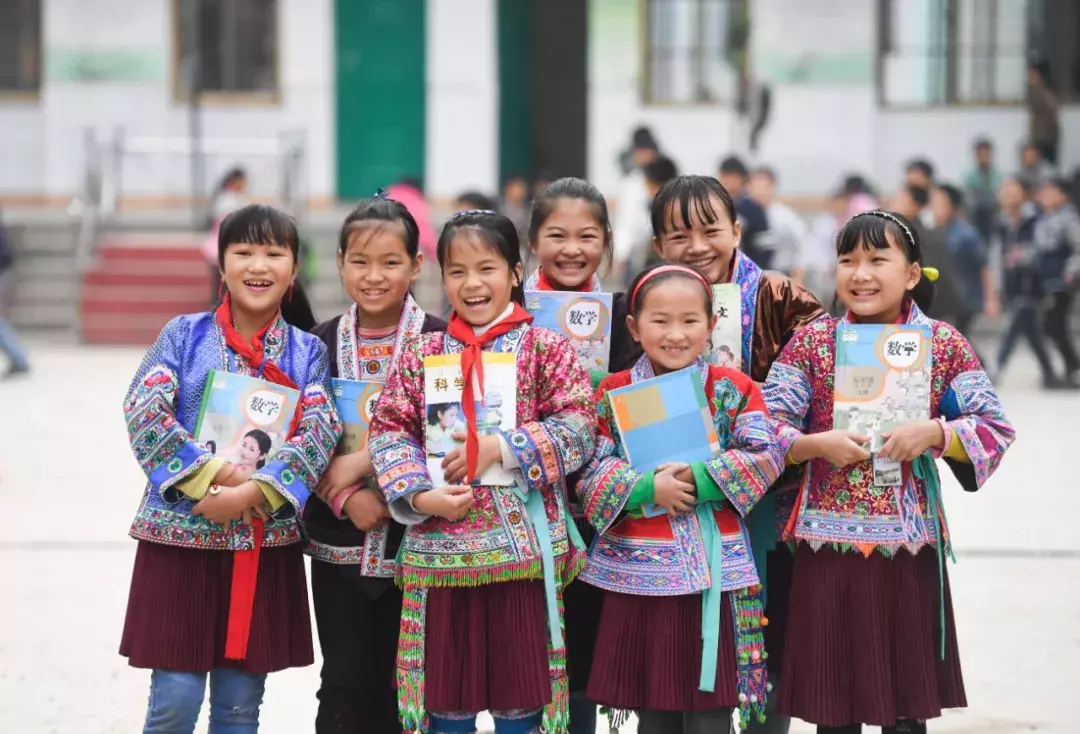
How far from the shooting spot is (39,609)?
18.3 ft

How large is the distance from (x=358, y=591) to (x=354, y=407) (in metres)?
0.44

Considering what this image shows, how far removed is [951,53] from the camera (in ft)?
52.7

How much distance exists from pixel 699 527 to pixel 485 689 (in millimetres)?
617

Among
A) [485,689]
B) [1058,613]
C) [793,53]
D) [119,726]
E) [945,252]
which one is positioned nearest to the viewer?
[485,689]

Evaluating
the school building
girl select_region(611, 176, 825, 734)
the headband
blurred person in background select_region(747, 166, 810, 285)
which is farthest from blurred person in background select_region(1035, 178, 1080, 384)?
the headband

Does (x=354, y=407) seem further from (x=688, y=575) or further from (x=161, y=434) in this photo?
(x=688, y=575)

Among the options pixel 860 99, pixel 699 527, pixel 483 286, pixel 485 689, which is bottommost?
pixel 485 689

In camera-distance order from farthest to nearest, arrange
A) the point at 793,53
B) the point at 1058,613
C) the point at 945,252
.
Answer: the point at 793,53 → the point at 945,252 → the point at 1058,613

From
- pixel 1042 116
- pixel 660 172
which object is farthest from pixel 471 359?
pixel 1042 116

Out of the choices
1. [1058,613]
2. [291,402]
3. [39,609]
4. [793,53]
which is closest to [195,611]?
[291,402]

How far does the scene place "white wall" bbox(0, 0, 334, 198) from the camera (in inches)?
613

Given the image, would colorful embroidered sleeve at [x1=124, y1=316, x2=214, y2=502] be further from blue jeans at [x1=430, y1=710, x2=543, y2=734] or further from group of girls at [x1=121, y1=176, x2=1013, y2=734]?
blue jeans at [x1=430, y1=710, x2=543, y2=734]

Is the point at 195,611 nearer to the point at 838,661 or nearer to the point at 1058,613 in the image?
the point at 838,661

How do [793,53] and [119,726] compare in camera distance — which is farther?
[793,53]
